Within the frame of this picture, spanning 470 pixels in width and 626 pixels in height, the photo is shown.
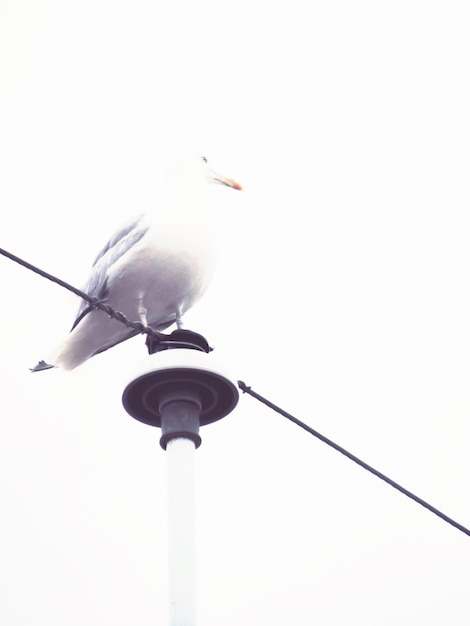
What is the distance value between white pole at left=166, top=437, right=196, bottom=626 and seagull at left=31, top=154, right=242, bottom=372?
9.25 feet

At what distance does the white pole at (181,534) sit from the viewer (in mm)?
3496

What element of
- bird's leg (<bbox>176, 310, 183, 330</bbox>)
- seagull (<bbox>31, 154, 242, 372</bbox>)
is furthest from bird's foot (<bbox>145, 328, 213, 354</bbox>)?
bird's leg (<bbox>176, 310, 183, 330</bbox>)

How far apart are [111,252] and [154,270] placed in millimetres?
712

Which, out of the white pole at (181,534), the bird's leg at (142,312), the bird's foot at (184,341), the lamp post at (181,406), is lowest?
the white pole at (181,534)

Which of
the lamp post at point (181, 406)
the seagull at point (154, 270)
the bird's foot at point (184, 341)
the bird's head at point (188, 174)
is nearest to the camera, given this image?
the lamp post at point (181, 406)

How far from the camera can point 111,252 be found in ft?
23.9

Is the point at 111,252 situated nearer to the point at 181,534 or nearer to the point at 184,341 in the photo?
the point at 184,341

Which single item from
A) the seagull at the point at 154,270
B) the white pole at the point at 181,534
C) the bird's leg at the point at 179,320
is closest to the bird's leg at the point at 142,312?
the seagull at the point at 154,270

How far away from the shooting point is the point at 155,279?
6.68m

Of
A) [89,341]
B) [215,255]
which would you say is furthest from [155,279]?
[89,341]

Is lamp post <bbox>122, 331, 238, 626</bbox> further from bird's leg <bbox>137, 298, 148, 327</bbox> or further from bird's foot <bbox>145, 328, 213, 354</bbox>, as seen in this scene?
bird's leg <bbox>137, 298, 148, 327</bbox>

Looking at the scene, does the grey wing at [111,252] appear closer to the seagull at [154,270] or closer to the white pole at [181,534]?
the seagull at [154,270]

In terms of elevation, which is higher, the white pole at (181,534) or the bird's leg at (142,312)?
the bird's leg at (142,312)

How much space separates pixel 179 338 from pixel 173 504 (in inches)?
35.4
